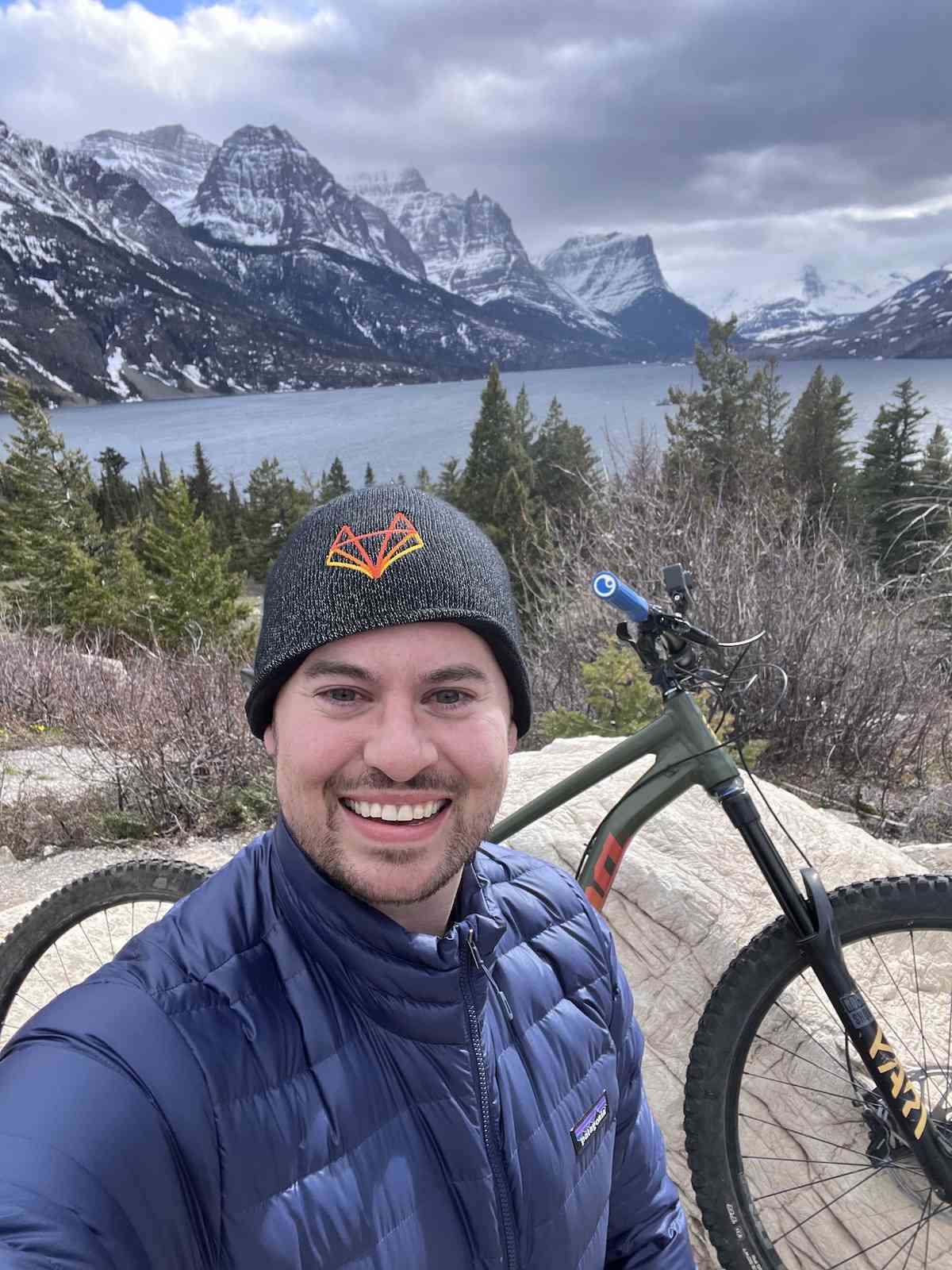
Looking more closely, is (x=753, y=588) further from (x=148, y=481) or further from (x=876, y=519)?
(x=148, y=481)

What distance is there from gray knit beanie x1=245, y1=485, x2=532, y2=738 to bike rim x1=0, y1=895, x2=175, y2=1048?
177 centimetres

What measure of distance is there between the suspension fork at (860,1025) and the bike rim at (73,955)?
1.96 meters

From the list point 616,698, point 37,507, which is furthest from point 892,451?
point 37,507

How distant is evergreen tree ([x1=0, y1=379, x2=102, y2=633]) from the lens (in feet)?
131

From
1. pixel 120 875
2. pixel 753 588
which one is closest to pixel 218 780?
pixel 120 875

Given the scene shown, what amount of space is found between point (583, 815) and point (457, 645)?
1946mm

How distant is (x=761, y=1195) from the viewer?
2.42 m

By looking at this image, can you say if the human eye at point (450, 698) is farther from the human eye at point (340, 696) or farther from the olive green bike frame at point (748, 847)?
the olive green bike frame at point (748, 847)

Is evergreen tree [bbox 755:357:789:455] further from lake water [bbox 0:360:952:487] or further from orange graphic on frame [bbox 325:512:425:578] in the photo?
orange graphic on frame [bbox 325:512:425:578]

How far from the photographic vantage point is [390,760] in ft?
4.17

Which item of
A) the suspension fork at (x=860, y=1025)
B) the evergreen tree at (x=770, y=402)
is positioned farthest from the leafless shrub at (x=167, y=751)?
the evergreen tree at (x=770, y=402)

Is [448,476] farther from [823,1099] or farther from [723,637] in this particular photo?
[823,1099]

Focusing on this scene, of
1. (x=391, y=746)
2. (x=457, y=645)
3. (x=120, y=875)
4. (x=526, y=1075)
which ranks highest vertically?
(x=457, y=645)

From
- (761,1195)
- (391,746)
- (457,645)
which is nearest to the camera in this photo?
(391,746)
